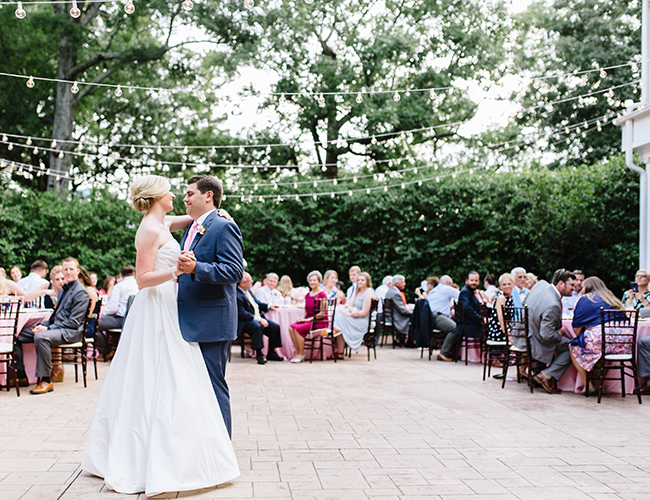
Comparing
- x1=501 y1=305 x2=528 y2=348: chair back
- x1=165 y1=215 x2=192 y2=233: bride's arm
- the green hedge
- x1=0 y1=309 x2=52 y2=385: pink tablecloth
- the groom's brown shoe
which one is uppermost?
the green hedge

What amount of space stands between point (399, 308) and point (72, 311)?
6.81 m

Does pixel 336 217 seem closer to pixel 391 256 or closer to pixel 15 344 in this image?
pixel 391 256

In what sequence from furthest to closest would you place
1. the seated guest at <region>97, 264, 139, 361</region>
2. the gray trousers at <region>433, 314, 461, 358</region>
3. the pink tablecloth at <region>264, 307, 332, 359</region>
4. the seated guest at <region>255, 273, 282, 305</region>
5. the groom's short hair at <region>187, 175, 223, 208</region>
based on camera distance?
the seated guest at <region>255, 273, 282, 305</region>
the gray trousers at <region>433, 314, 461, 358</region>
the pink tablecloth at <region>264, 307, 332, 359</region>
the seated guest at <region>97, 264, 139, 361</region>
the groom's short hair at <region>187, 175, 223, 208</region>

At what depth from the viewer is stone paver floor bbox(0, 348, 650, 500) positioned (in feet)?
12.2

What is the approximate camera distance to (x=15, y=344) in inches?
267

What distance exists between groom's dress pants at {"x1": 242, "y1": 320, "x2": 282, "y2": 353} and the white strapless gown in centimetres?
612

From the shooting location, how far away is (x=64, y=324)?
7.29 metres

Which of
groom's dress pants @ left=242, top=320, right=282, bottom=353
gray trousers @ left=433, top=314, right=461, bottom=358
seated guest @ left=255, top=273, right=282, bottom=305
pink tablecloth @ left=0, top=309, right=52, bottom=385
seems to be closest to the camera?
pink tablecloth @ left=0, top=309, right=52, bottom=385

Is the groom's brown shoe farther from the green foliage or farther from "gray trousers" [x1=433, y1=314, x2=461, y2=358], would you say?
the green foliage

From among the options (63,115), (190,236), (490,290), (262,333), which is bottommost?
(262,333)

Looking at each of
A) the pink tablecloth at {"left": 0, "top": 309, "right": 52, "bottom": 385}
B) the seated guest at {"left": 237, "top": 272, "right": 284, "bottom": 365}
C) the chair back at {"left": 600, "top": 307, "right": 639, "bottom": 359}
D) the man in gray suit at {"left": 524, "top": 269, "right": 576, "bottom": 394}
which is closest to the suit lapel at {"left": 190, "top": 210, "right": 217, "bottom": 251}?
the pink tablecloth at {"left": 0, "top": 309, "right": 52, "bottom": 385}

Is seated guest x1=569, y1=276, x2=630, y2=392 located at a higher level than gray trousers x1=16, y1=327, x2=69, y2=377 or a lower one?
higher

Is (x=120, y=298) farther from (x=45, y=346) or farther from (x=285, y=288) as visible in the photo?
(x=285, y=288)

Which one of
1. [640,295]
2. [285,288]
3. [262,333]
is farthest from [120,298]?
[640,295]
